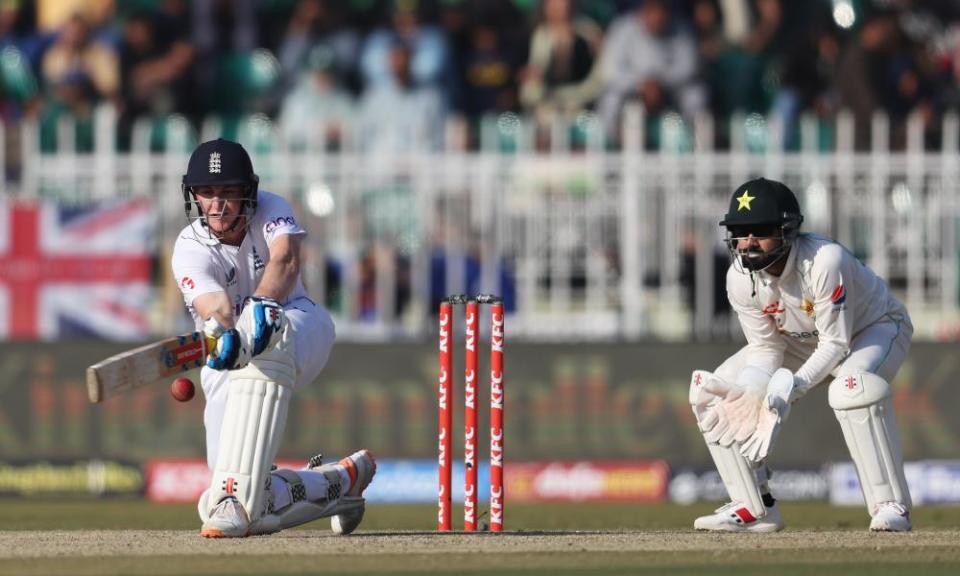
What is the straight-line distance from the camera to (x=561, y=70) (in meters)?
14.4

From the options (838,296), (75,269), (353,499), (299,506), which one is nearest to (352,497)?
(353,499)

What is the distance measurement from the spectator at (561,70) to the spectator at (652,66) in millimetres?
183

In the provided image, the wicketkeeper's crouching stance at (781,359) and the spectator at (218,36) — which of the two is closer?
the wicketkeeper's crouching stance at (781,359)

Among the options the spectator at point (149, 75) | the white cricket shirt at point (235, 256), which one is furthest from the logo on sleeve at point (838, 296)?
the spectator at point (149, 75)

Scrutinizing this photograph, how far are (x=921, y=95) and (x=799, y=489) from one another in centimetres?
326

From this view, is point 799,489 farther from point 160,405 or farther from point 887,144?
point 160,405

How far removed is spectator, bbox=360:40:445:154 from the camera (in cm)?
1380

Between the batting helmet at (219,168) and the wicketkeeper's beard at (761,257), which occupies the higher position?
the batting helmet at (219,168)

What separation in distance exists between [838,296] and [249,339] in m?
2.29

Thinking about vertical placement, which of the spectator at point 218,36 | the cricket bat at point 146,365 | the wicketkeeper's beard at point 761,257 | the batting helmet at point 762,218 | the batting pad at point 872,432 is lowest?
the batting pad at point 872,432

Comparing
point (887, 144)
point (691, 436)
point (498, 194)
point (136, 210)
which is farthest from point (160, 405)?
point (887, 144)

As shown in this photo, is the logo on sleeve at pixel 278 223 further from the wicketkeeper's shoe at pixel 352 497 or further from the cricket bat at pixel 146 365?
the wicketkeeper's shoe at pixel 352 497

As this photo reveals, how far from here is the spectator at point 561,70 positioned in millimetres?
14250

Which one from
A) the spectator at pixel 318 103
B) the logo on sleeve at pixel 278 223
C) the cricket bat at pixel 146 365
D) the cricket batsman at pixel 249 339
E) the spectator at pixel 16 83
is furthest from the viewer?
the spectator at pixel 16 83
